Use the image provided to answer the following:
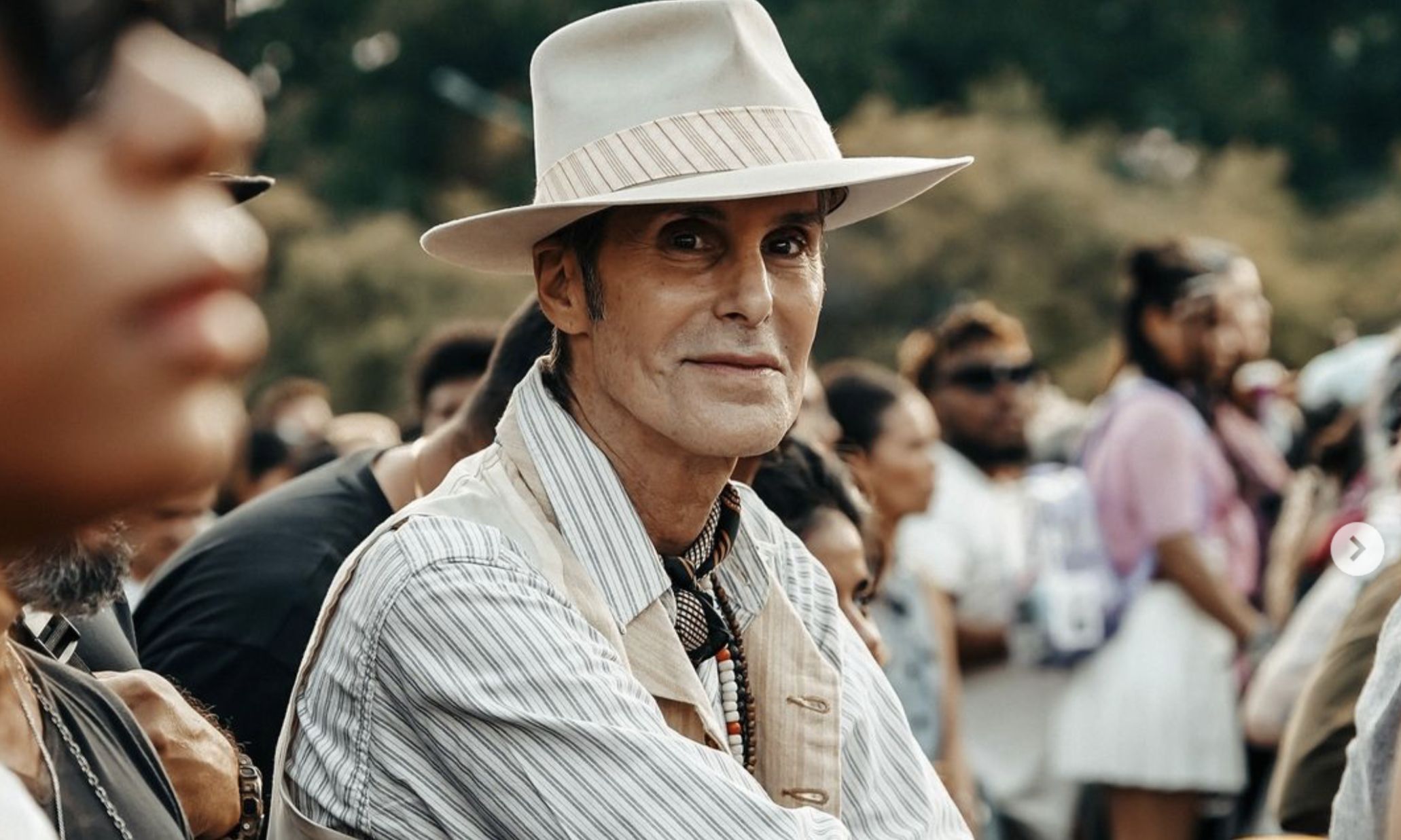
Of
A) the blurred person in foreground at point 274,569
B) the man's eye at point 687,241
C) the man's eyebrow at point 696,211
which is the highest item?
the man's eyebrow at point 696,211

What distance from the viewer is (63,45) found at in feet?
2.37

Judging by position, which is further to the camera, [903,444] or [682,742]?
[903,444]

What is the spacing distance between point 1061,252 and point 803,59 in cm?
1111

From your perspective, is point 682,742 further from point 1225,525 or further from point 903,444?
point 1225,525

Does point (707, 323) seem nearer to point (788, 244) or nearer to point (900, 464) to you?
point (788, 244)

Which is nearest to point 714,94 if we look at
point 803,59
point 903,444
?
point 903,444

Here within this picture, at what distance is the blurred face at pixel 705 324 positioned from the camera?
2.61 m

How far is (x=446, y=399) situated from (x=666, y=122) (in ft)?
9.10

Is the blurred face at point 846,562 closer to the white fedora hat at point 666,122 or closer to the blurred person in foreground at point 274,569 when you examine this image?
the blurred person in foreground at point 274,569

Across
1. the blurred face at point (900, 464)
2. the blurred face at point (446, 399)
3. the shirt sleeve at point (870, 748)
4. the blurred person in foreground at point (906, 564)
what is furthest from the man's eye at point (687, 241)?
the blurred face at point (900, 464)

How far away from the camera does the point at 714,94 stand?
268 centimetres

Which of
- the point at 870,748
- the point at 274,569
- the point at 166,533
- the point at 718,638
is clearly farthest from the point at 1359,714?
the point at 166,533

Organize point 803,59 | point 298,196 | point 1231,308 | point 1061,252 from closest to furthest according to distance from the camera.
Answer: point 1231,308 < point 1061,252 < point 298,196 < point 803,59

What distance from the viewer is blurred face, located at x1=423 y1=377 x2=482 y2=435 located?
5266mm
